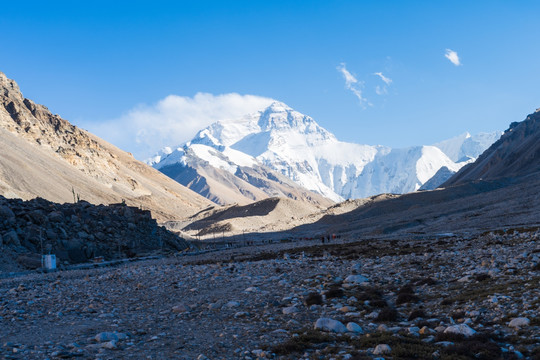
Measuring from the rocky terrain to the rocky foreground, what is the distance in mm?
21790

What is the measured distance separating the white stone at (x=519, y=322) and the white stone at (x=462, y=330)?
3.12 feet

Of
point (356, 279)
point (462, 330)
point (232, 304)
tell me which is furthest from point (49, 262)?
point (462, 330)

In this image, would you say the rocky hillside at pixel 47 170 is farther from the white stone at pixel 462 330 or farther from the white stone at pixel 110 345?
the white stone at pixel 462 330

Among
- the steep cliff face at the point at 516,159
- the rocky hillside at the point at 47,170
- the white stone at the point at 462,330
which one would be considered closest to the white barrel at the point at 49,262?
the white stone at the point at 462,330

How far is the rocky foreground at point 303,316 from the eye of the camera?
9.47 metres

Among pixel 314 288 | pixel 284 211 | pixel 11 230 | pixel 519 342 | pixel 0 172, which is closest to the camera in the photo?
pixel 519 342

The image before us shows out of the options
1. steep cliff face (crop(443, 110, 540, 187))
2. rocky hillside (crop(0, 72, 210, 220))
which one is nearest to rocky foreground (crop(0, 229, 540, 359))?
rocky hillside (crop(0, 72, 210, 220))

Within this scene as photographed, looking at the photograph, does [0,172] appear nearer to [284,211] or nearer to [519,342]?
[284,211]

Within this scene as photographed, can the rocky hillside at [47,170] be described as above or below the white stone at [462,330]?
above

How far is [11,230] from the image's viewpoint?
3994 cm

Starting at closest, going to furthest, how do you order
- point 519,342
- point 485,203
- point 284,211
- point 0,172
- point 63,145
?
1. point 519,342
2. point 485,203
3. point 0,172
4. point 284,211
5. point 63,145

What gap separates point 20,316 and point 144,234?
44.3 m

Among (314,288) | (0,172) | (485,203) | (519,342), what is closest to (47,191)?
(0,172)

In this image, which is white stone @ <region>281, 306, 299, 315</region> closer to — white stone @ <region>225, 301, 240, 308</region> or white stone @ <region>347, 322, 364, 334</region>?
white stone @ <region>225, 301, 240, 308</region>
